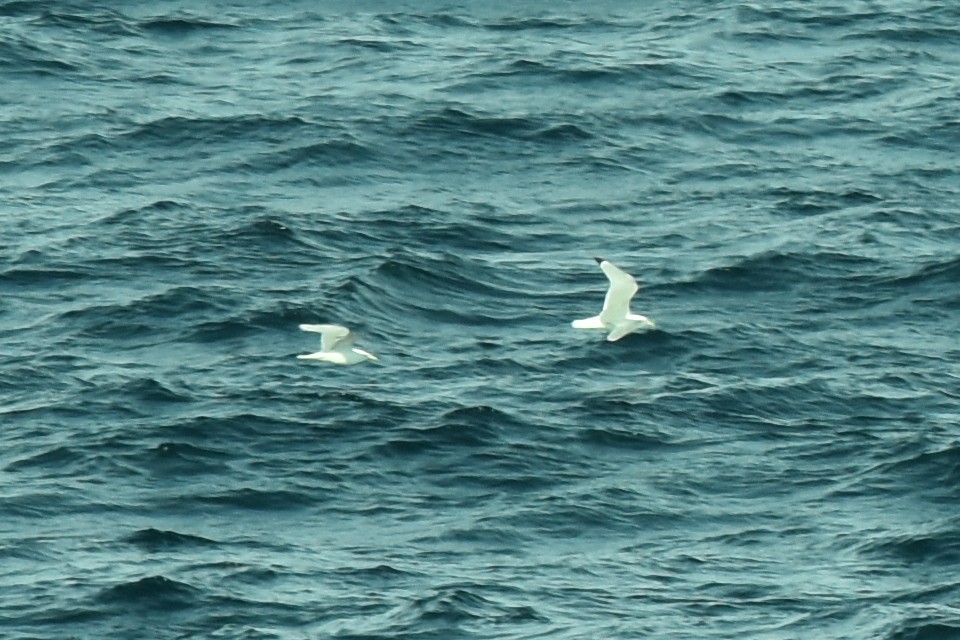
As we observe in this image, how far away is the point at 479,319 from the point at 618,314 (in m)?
4.69

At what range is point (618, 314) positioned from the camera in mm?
42250

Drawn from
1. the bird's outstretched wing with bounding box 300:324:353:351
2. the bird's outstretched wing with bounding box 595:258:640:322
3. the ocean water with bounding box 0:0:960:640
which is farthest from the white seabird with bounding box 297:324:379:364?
the bird's outstretched wing with bounding box 595:258:640:322

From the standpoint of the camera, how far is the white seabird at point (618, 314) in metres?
41.1

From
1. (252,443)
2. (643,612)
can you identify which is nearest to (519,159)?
(252,443)

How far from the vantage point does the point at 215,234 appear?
163ft

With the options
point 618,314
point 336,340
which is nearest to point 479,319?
point 618,314

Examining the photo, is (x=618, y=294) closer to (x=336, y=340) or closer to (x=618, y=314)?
(x=618, y=314)

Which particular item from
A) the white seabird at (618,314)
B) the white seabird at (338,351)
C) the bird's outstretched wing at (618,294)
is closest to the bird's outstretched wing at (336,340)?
the white seabird at (338,351)

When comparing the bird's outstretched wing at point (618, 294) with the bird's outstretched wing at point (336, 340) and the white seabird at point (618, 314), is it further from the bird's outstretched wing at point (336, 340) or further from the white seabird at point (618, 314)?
the bird's outstretched wing at point (336, 340)

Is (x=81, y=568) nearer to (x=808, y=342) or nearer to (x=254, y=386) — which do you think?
(x=254, y=386)

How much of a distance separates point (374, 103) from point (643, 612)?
2120 cm

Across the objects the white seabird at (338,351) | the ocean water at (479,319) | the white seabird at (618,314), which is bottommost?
the ocean water at (479,319)

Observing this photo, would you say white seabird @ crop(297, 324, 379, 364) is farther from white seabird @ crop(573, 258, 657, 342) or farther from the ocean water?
white seabird @ crop(573, 258, 657, 342)

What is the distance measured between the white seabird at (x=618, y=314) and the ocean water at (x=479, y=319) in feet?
4.25
